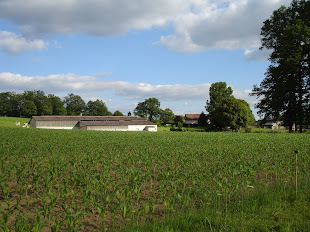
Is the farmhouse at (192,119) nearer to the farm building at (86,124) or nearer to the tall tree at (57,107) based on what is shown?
the farm building at (86,124)

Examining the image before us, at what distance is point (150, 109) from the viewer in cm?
11931

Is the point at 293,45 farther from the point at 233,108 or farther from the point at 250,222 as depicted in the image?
the point at 250,222

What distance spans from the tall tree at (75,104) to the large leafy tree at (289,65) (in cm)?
10697

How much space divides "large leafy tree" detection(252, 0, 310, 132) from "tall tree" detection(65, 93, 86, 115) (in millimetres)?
106973

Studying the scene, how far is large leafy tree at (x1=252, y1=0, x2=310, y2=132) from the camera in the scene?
38.5 m

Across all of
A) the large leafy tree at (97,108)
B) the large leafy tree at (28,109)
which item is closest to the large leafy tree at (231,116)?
the large leafy tree at (97,108)

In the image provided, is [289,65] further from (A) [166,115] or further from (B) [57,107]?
(B) [57,107]

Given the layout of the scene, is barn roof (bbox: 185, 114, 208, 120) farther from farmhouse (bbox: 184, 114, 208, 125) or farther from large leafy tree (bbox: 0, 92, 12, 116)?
large leafy tree (bbox: 0, 92, 12, 116)

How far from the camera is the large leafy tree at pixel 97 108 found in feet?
422

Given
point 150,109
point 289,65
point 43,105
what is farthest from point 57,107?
point 289,65

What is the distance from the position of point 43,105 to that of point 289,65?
106 metres

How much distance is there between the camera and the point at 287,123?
41.8m

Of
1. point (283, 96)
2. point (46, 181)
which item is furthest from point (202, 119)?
point (46, 181)

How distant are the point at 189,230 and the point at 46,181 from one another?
17.5 feet
